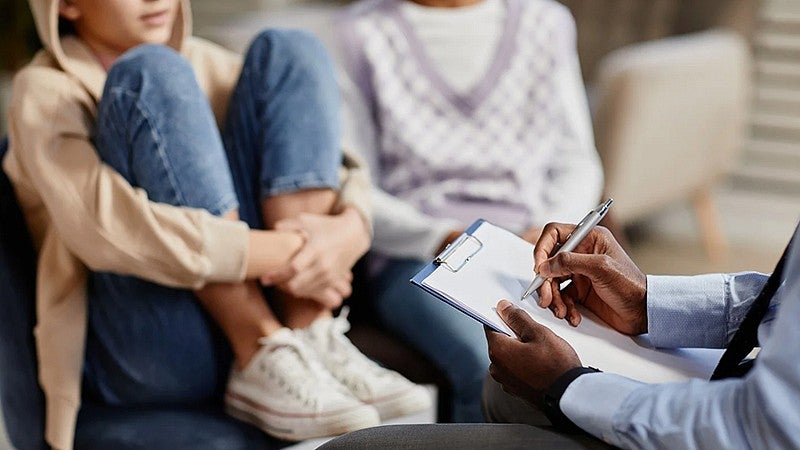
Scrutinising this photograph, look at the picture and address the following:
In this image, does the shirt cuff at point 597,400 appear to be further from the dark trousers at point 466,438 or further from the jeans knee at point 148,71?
the jeans knee at point 148,71

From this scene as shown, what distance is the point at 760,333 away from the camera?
34.0 inches

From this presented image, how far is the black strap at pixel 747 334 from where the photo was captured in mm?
832

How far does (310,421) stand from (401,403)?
11 cm

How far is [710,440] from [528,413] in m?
0.29

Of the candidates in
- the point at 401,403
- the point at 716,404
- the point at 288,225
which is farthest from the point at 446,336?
the point at 716,404

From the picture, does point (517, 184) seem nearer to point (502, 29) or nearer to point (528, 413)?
point (502, 29)

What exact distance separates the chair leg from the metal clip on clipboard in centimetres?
177

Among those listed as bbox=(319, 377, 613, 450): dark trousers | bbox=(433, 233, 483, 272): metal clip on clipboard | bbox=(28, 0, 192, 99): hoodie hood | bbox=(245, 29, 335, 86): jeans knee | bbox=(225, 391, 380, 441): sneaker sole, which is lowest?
bbox=(225, 391, 380, 441): sneaker sole

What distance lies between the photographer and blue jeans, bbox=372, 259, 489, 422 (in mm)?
1316

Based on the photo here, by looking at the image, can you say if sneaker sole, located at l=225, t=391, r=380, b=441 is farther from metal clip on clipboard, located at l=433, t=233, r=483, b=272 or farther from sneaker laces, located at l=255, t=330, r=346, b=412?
metal clip on clipboard, located at l=433, t=233, r=483, b=272

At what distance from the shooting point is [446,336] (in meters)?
1.33

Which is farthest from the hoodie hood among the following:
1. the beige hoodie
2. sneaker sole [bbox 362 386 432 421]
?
sneaker sole [bbox 362 386 432 421]

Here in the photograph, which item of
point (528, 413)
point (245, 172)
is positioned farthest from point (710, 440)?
point (245, 172)

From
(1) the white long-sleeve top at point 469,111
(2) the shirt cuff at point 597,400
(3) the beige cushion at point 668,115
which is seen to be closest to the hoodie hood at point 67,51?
(1) the white long-sleeve top at point 469,111
